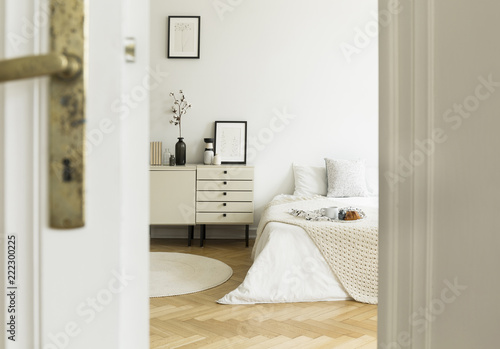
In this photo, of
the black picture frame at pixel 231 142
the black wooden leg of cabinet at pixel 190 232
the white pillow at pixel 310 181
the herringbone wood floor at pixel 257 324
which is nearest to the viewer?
the herringbone wood floor at pixel 257 324

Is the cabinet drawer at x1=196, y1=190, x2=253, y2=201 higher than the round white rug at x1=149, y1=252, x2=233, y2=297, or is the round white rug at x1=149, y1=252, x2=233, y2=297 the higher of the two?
the cabinet drawer at x1=196, y1=190, x2=253, y2=201

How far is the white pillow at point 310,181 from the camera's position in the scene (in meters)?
5.20

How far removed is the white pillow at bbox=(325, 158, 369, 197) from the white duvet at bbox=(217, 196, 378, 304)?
174 centimetres

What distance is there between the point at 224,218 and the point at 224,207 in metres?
0.11

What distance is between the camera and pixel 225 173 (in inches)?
197

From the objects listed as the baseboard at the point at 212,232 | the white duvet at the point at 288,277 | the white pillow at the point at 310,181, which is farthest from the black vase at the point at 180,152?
the white duvet at the point at 288,277

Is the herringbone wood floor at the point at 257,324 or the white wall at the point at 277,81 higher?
the white wall at the point at 277,81

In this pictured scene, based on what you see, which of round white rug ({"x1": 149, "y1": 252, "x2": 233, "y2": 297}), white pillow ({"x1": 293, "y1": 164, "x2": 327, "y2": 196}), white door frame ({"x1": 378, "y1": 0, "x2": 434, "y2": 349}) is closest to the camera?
white door frame ({"x1": 378, "y1": 0, "x2": 434, "y2": 349})

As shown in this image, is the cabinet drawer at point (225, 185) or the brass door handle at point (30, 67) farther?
the cabinet drawer at point (225, 185)

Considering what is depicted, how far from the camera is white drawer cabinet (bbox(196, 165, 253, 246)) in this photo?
5.00 m

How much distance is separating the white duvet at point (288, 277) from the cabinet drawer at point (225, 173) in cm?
175

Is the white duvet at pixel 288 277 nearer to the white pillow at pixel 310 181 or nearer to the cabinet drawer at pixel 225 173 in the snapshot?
the cabinet drawer at pixel 225 173

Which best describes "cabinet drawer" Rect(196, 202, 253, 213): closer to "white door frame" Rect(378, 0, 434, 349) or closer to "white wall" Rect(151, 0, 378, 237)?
"white wall" Rect(151, 0, 378, 237)

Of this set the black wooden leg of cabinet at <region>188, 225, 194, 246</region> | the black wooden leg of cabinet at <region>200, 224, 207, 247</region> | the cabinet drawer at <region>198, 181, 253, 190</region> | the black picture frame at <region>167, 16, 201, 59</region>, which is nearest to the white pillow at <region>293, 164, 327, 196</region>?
the cabinet drawer at <region>198, 181, 253, 190</region>
